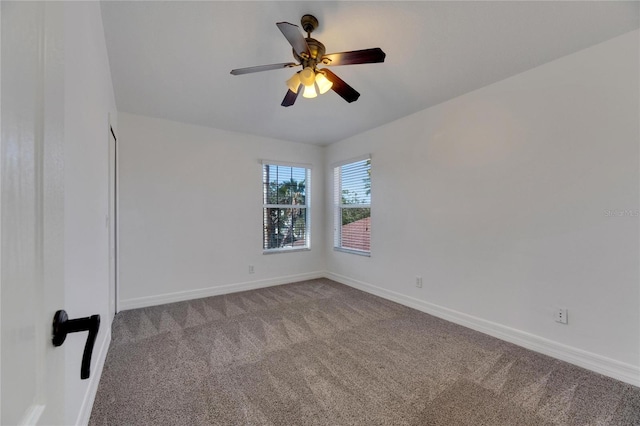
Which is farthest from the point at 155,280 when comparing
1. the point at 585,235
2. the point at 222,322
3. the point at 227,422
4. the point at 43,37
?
the point at 585,235

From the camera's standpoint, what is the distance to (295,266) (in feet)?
15.3

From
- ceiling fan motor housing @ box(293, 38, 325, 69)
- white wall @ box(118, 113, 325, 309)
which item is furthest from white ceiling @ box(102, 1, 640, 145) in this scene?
white wall @ box(118, 113, 325, 309)

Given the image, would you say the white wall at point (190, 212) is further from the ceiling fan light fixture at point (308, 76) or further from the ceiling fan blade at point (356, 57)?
the ceiling fan blade at point (356, 57)

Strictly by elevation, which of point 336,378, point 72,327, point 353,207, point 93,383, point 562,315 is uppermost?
point 353,207

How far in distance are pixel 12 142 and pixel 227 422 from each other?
1763 millimetres

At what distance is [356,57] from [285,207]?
3.08 metres

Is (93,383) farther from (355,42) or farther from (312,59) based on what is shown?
(355,42)

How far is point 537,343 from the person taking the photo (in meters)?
2.36

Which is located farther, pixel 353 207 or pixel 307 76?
pixel 353 207

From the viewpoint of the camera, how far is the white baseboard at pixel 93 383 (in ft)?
4.96

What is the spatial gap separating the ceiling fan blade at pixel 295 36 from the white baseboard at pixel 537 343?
2.90m

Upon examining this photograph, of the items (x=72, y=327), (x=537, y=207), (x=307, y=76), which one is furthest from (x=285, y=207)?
(x=72, y=327)

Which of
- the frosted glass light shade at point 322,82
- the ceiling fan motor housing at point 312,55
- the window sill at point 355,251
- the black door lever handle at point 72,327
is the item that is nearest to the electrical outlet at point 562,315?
the window sill at point 355,251

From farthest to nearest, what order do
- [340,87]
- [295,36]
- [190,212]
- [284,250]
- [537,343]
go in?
[284,250], [190,212], [537,343], [340,87], [295,36]
